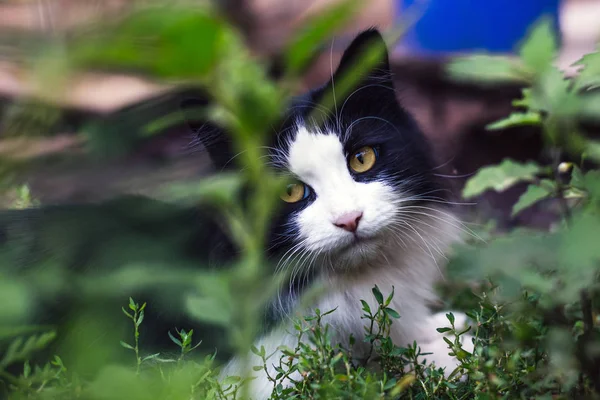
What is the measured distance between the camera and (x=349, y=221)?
46.5 inches

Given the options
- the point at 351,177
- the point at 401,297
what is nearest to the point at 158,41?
the point at 351,177

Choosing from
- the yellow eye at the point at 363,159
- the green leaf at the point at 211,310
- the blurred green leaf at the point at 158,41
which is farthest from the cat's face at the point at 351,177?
the blurred green leaf at the point at 158,41

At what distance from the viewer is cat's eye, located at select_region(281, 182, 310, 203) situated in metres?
1.27

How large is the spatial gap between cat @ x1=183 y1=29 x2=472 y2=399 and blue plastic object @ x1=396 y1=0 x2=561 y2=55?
123cm

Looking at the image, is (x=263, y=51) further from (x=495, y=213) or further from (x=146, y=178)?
(x=146, y=178)

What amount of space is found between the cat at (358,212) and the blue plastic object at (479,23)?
4.02 feet

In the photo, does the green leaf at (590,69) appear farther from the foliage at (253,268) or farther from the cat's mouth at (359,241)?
the cat's mouth at (359,241)

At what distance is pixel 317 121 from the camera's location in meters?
1.32

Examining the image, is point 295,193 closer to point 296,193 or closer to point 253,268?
point 296,193

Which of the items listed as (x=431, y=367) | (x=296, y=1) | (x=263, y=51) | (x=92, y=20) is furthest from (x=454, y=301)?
(x=296, y=1)

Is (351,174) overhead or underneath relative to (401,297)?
→ overhead

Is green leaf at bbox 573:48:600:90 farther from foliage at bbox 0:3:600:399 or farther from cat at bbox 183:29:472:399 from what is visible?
cat at bbox 183:29:472:399

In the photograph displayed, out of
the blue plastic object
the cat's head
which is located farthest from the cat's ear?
the blue plastic object

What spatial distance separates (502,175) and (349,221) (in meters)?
0.32
